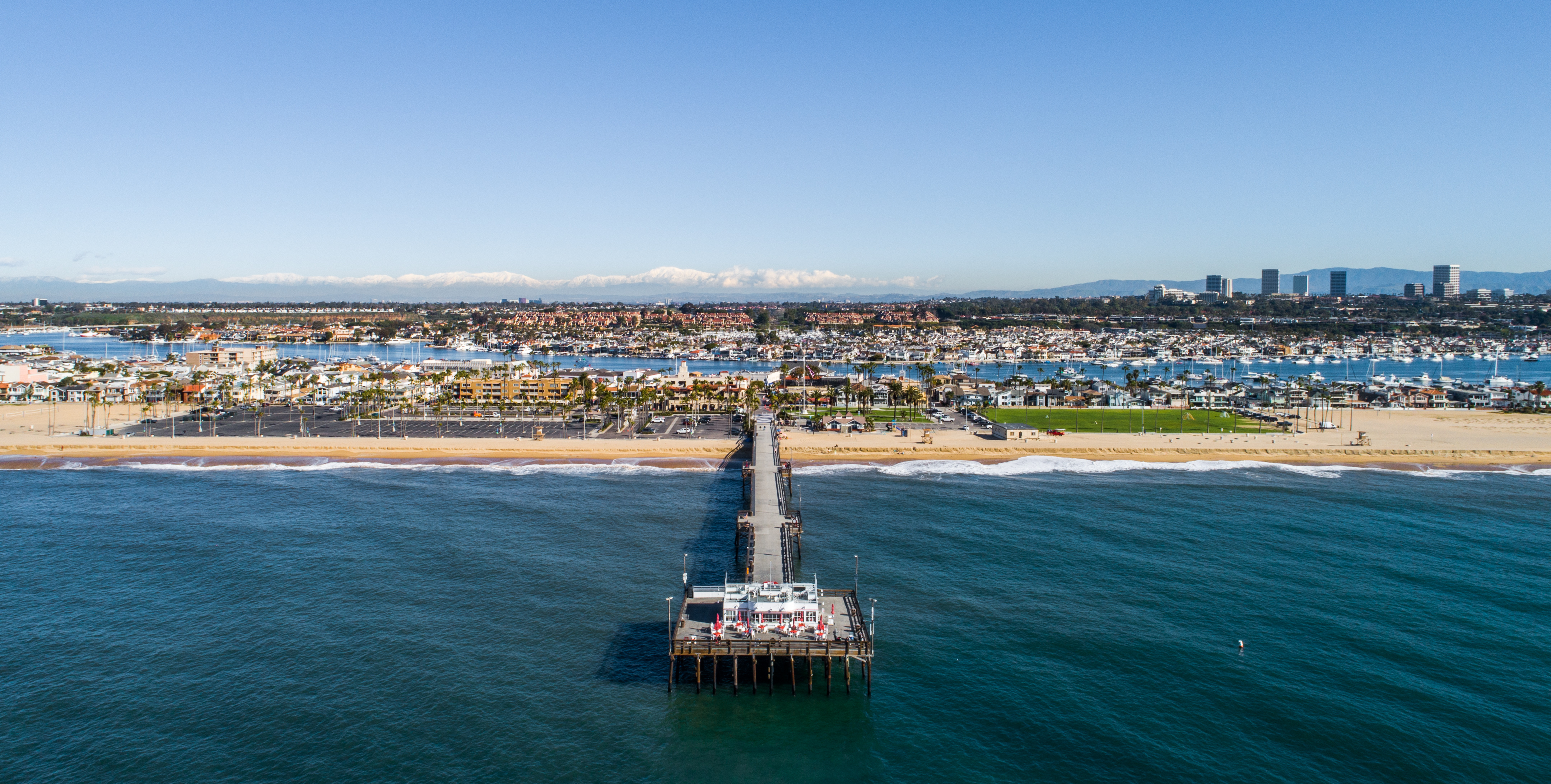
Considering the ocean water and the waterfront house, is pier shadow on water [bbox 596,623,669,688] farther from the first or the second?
the waterfront house

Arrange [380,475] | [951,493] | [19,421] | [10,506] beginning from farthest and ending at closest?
[19,421]
[380,475]
[951,493]
[10,506]

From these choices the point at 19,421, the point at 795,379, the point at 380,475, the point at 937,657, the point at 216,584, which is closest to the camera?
the point at 937,657

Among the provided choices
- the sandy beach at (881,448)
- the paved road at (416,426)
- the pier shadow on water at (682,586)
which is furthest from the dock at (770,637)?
the paved road at (416,426)

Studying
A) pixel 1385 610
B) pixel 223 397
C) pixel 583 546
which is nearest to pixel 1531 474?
pixel 1385 610

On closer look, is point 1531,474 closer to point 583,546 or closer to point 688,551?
point 688,551

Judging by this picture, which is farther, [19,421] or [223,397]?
[223,397]

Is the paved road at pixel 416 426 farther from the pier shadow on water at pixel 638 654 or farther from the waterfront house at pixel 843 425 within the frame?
the pier shadow on water at pixel 638 654
